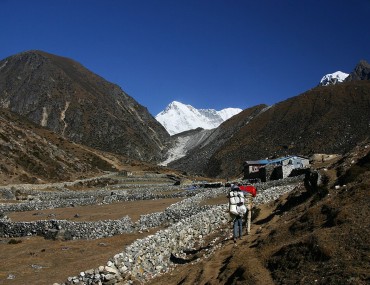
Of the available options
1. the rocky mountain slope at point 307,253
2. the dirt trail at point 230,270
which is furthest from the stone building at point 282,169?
the dirt trail at point 230,270

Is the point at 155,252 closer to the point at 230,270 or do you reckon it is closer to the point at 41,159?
the point at 230,270

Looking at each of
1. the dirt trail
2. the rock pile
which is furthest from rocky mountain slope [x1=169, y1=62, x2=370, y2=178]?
the dirt trail

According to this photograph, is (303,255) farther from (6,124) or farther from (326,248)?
(6,124)

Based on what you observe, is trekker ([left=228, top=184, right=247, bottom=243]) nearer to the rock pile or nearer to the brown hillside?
the rock pile

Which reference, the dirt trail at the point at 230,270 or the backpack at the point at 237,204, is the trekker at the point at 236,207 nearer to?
the backpack at the point at 237,204

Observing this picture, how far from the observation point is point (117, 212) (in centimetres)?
4066

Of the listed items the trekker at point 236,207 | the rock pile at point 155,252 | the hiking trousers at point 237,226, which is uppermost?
the trekker at point 236,207

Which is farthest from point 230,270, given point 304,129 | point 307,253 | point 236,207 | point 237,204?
point 304,129

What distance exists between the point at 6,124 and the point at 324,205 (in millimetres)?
100289

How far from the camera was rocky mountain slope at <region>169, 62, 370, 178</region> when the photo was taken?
115 metres

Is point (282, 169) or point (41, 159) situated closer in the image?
point (282, 169)

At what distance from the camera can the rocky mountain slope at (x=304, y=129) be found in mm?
114844

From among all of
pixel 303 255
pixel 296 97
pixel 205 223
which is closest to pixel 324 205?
pixel 303 255

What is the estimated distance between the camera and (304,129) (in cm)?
12812
